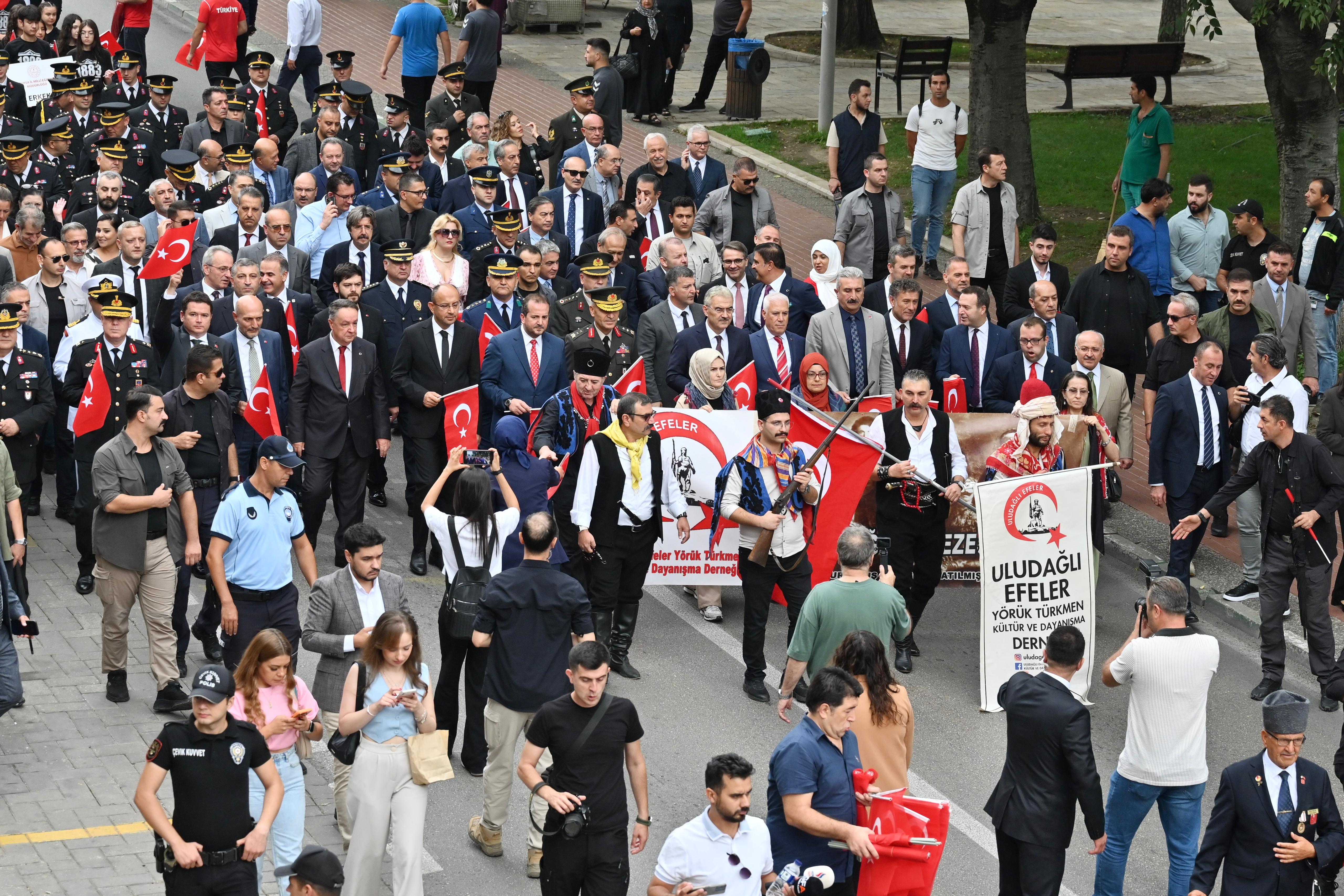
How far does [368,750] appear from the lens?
338 inches

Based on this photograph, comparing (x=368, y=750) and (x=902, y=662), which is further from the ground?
(x=368, y=750)

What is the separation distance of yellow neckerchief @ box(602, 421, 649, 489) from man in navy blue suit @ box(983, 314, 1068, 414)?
10.3 ft

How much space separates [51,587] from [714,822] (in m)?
6.92

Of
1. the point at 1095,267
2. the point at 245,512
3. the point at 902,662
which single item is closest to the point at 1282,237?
the point at 1095,267

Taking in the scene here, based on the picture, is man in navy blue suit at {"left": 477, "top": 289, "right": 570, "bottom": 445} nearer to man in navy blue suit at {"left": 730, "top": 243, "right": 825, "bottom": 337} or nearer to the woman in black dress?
man in navy blue suit at {"left": 730, "top": 243, "right": 825, "bottom": 337}

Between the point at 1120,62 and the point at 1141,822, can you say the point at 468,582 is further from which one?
the point at 1120,62

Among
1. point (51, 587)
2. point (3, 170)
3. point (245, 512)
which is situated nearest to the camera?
point (245, 512)

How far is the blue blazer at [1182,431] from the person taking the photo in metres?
12.8

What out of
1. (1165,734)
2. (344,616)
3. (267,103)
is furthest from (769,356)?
(267,103)

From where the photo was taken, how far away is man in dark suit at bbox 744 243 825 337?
14.5 m

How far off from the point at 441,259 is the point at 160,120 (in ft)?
19.5

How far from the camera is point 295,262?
1448cm

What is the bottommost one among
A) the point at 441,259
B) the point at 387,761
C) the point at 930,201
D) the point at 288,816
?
the point at 288,816

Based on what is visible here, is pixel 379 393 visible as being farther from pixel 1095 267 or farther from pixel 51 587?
pixel 1095 267
